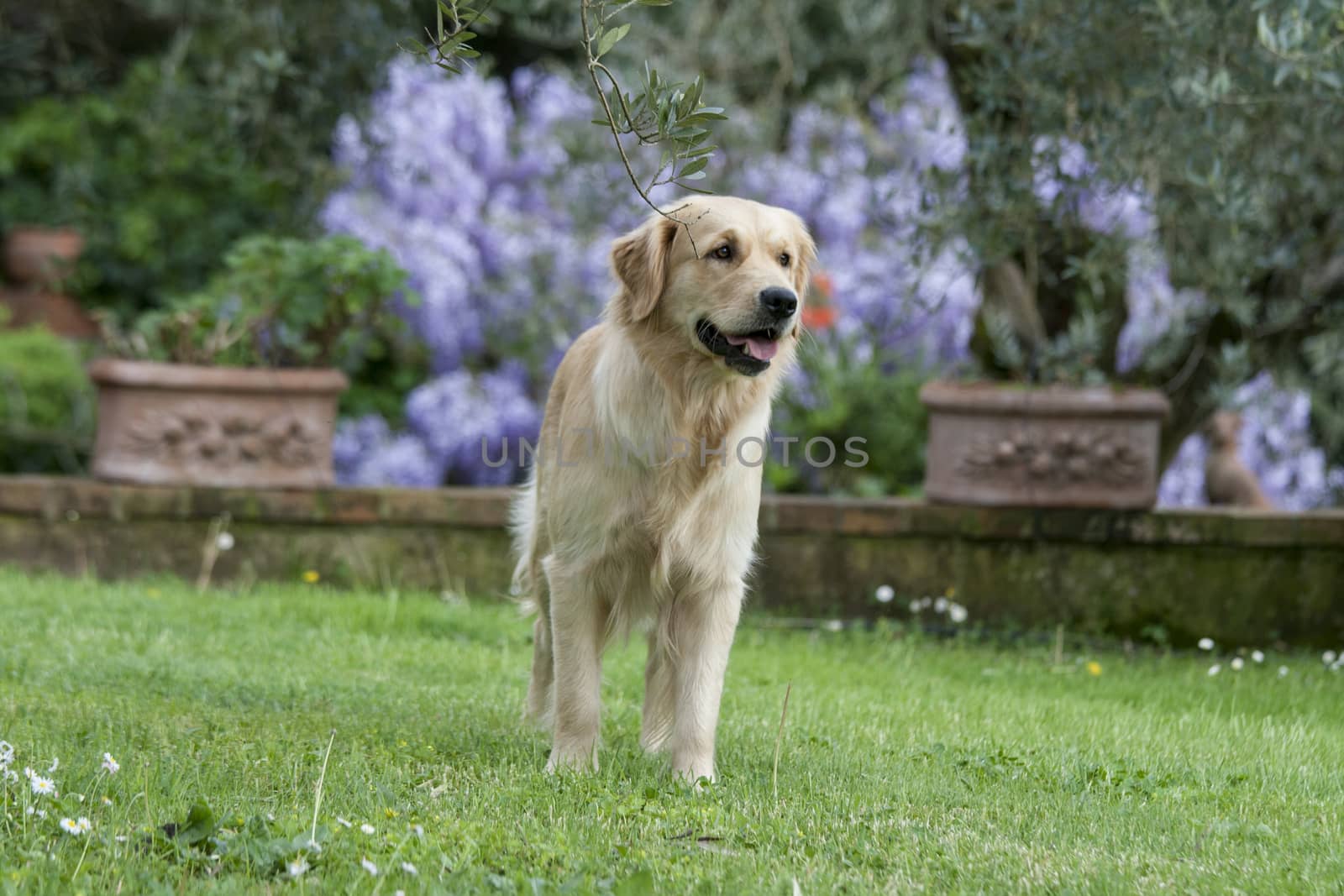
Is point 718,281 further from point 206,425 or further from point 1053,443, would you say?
point 206,425

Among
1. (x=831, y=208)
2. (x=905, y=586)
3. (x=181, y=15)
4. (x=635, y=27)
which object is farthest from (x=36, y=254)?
(x=905, y=586)

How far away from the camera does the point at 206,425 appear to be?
603 cm

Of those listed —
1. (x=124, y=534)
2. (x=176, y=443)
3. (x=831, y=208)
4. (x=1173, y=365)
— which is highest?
(x=831, y=208)

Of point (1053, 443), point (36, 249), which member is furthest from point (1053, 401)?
point (36, 249)

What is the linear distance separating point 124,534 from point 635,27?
151 inches

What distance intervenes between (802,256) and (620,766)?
138cm

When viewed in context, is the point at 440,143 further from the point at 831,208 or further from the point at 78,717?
the point at 78,717

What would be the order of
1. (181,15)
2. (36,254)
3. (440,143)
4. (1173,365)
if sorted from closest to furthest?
(1173,365)
(181,15)
(440,143)
(36,254)

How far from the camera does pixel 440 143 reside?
332 inches

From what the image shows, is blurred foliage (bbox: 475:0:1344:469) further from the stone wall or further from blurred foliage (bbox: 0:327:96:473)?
blurred foliage (bbox: 0:327:96:473)

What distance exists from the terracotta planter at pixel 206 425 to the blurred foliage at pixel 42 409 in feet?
4.60

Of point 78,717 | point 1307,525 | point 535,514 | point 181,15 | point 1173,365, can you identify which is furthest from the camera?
point 181,15

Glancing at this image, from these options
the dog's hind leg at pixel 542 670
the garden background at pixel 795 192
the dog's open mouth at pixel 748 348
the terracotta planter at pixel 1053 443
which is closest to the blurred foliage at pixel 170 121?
the garden background at pixel 795 192

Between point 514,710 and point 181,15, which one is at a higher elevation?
point 181,15
